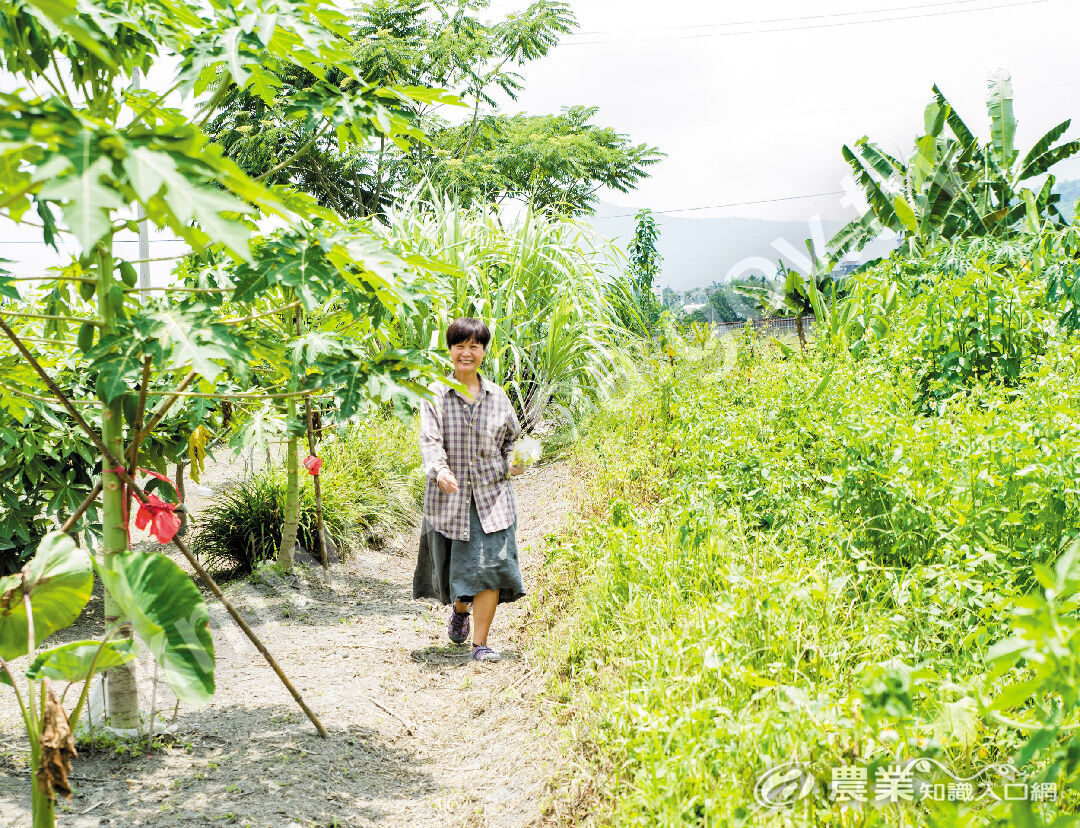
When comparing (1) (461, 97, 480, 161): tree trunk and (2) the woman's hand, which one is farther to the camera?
(1) (461, 97, 480, 161): tree trunk

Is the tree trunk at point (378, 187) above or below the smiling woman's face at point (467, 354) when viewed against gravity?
above

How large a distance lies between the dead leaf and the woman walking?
94.5 inches

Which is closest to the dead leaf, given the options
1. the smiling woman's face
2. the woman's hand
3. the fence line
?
the woman's hand

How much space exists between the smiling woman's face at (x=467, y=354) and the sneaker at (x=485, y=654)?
1.38 meters

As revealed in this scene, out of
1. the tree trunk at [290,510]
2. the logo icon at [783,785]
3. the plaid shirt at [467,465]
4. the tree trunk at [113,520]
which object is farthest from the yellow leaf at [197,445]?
the logo icon at [783,785]

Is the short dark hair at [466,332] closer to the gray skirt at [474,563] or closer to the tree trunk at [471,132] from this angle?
the gray skirt at [474,563]

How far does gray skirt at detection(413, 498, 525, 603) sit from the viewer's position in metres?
4.12

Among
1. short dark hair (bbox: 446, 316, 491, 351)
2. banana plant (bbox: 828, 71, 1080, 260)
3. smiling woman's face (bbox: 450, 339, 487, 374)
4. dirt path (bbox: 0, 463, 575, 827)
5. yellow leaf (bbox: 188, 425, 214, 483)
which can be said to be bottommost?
dirt path (bbox: 0, 463, 575, 827)

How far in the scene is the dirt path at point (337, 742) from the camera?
8.03 feet

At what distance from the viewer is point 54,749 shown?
66.6 inches

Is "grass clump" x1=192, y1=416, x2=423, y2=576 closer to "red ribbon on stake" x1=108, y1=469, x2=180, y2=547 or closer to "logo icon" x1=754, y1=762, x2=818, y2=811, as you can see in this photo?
"red ribbon on stake" x1=108, y1=469, x2=180, y2=547

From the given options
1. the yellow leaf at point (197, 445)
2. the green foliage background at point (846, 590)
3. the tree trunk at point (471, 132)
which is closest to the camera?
the green foliage background at point (846, 590)

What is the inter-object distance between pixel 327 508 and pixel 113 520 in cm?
361

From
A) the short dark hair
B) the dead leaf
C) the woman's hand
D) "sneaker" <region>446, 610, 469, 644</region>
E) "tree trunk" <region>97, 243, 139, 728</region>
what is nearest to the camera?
the dead leaf
